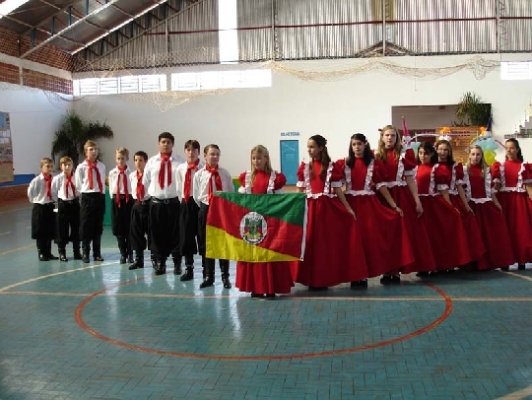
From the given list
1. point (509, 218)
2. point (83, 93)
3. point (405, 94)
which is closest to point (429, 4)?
point (405, 94)

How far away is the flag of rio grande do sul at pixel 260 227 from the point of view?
212 inches

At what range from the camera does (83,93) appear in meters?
23.5

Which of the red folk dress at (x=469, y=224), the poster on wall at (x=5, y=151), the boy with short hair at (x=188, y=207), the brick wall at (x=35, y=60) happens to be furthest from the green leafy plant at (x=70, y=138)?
the red folk dress at (x=469, y=224)

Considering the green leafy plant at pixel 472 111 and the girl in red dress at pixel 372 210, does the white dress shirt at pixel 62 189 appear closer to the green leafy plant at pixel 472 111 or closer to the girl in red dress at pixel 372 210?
the girl in red dress at pixel 372 210

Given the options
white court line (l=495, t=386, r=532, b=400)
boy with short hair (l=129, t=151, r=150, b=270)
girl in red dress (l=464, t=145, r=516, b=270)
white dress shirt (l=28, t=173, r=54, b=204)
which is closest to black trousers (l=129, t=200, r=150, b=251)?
boy with short hair (l=129, t=151, r=150, b=270)

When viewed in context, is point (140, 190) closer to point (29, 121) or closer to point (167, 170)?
point (167, 170)

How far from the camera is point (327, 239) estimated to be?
559cm

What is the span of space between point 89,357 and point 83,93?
21.2 meters

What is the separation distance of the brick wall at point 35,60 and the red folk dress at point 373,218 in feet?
52.5

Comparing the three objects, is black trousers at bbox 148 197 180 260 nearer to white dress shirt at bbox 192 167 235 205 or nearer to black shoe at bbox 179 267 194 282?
black shoe at bbox 179 267 194 282

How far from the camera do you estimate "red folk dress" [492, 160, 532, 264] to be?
21.2 feet

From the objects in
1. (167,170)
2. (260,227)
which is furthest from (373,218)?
(167,170)

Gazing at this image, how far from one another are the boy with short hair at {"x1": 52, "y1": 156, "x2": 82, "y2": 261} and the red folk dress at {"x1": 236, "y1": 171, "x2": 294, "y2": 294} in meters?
3.39

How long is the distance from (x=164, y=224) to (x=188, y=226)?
0.50m
